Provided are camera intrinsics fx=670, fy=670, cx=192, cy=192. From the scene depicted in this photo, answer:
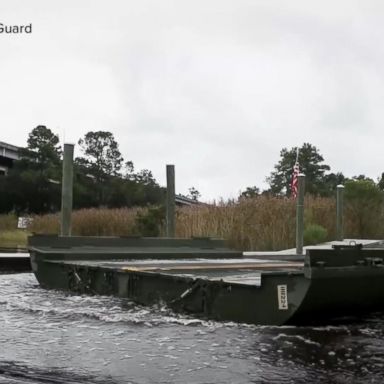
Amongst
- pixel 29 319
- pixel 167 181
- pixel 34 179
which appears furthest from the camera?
pixel 34 179

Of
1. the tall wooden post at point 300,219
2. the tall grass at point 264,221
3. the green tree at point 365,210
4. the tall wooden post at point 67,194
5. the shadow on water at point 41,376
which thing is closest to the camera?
the shadow on water at point 41,376

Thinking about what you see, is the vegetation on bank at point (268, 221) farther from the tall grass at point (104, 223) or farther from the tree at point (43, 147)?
the tree at point (43, 147)

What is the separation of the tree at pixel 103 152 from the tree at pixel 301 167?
1269 centimetres

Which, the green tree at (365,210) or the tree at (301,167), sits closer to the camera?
the green tree at (365,210)

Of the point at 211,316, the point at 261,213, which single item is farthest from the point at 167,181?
the point at 211,316

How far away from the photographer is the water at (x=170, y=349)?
181 inches

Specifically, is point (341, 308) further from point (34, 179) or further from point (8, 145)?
point (8, 145)

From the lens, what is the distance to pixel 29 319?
675 cm

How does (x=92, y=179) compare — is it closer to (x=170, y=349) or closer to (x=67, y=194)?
(x=67, y=194)

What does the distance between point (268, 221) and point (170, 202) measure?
418 centimetres

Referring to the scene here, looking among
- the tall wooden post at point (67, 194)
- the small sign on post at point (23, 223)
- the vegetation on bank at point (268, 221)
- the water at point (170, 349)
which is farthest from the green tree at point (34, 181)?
the water at point (170, 349)

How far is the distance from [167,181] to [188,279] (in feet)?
26.4

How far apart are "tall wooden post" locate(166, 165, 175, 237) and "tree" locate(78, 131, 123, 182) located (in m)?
38.9

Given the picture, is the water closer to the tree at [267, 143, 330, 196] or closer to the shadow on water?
the shadow on water
